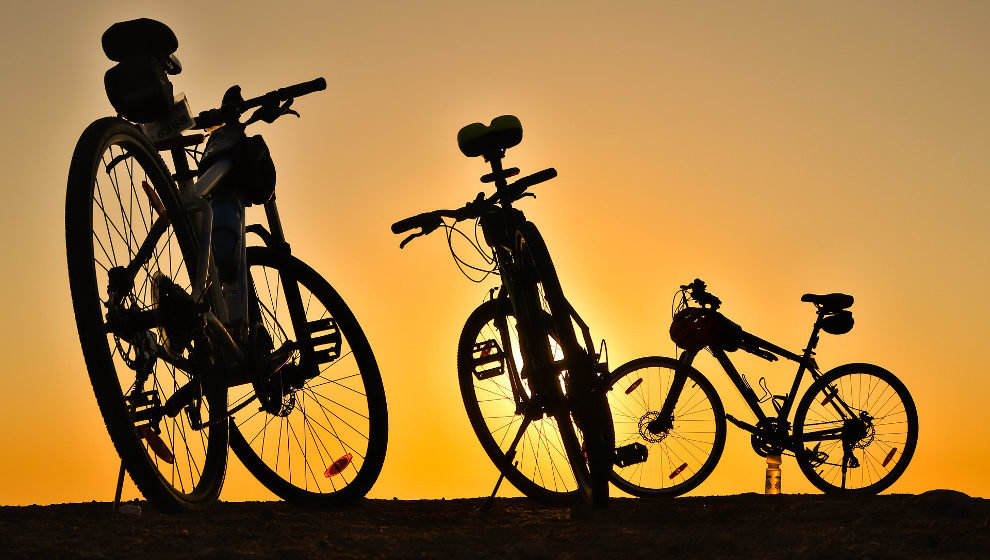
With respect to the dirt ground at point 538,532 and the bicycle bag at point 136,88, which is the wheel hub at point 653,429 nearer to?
the dirt ground at point 538,532

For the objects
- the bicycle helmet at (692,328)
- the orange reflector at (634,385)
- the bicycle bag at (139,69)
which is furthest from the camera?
the orange reflector at (634,385)

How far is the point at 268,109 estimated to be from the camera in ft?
15.2

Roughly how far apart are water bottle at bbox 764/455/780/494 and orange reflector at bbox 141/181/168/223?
13.8 ft

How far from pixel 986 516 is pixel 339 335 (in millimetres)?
3018

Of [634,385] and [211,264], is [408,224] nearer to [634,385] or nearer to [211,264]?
[211,264]

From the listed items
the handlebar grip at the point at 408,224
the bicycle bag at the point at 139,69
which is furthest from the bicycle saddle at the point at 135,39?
the handlebar grip at the point at 408,224

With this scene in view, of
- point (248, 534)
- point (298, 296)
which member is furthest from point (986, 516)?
point (298, 296)

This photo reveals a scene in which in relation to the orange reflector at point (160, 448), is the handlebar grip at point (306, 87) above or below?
above

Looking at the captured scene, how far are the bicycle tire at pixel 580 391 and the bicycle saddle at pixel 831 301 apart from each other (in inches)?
95.4

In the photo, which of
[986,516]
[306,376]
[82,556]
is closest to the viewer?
[82,556]

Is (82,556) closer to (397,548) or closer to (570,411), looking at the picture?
(397,548)

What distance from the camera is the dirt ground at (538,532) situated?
324 centimetres

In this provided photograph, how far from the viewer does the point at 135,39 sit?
388cm

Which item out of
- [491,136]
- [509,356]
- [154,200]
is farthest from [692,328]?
[154,200]
